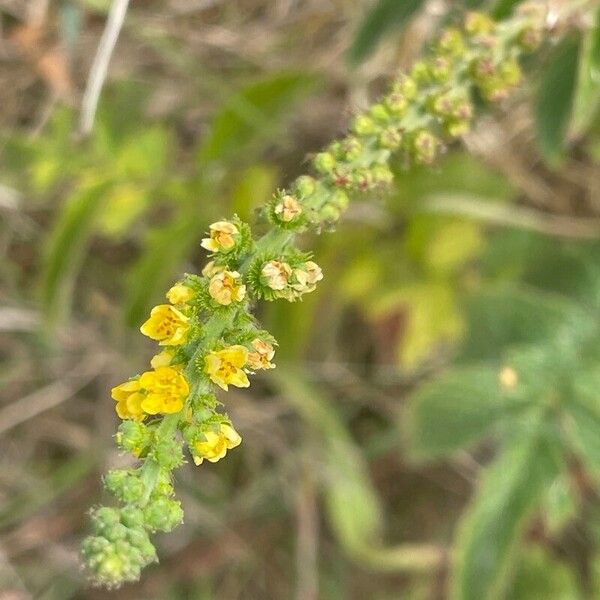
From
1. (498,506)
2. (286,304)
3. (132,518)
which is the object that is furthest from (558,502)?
(132,518)

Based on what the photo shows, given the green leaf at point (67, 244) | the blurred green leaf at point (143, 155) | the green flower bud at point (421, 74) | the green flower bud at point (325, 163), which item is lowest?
the green flower bud at point (325, 163)

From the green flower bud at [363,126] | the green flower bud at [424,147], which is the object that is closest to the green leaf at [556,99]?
the green flower bud at [424,147]

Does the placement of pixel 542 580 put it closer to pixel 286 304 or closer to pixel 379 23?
pixel 286 304

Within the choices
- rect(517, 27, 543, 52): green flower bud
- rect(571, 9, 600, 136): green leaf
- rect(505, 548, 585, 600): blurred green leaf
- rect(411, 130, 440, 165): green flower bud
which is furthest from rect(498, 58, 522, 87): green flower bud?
rect(505, 548, 585, 600): blurred green leaf

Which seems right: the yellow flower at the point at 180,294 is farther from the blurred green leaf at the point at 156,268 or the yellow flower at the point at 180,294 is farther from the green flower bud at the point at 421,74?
the blurred green leaf at the point at 156,268

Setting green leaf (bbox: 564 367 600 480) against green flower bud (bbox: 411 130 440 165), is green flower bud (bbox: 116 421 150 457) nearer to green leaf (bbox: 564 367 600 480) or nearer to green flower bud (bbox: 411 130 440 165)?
green flower bud (bbox: 411 130 440 165)
